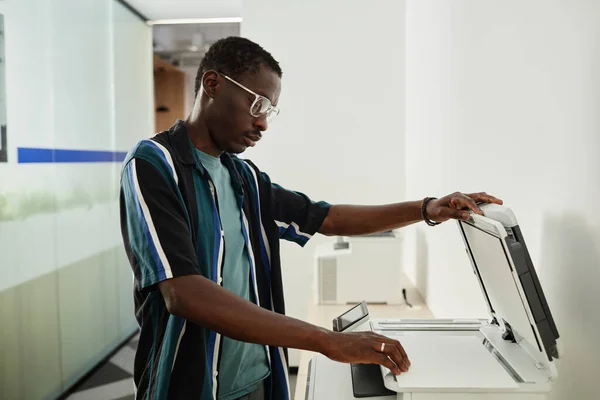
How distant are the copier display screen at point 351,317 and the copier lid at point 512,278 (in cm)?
31

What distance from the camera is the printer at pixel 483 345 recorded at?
92 cm

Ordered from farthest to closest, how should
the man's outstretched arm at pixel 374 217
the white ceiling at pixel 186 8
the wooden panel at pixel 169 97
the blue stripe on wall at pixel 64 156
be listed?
1. the wooden panel at pixel 169 97
2. the white ceiling at pixel 186 8
3. the blue stripe on wall at pixel 64 156
4. the man's outstretched arm at pixel 374 217

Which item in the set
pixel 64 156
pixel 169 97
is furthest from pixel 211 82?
pixel 169 97

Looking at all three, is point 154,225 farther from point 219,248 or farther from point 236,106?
point 236,106

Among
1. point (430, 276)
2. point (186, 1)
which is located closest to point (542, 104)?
point (430, 276)

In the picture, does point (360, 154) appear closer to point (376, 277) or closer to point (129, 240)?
point (376, 277)

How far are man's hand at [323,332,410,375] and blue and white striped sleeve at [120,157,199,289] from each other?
0.29m

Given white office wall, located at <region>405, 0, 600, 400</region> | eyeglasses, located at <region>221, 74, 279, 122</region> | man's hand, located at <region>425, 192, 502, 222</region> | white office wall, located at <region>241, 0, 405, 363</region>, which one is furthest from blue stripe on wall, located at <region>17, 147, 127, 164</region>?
man's hand, located at <region>425, 192, 502, 222</region>

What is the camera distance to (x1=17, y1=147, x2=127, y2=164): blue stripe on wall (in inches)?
105

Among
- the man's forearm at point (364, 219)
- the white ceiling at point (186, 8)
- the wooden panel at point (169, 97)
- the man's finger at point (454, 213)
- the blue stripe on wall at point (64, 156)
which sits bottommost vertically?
the man's forearm at point (364, 219)

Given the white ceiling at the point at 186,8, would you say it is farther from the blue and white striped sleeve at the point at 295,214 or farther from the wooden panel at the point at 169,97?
the blue and white striped sleeve at the point at 295,214

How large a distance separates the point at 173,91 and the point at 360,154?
2.89 metres

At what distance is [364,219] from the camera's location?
1.53 meters

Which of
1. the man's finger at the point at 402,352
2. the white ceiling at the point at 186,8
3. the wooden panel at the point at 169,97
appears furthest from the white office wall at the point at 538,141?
the wooden panel at the point at 169,97
